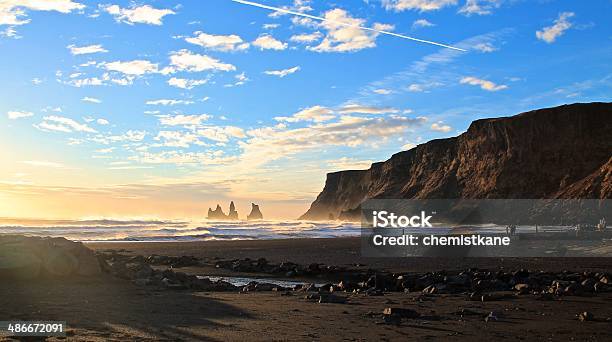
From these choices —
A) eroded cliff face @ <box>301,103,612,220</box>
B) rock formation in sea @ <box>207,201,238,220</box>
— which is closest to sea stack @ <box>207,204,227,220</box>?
rock formation in sea @ <box>207,201,238,220</box>

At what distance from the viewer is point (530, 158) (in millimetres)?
80188

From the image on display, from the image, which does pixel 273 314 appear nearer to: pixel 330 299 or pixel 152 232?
pixel 330 299

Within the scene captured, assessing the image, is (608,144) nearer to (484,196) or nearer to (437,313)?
(484,196)

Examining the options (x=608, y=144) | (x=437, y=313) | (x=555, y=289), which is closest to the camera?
(x=437, y=313)

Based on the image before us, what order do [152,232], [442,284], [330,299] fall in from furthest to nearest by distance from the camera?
[152,232], [442,284], [330,299]

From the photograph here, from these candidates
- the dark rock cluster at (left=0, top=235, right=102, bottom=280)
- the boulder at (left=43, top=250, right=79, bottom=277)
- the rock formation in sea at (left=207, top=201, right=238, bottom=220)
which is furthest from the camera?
the rock formation in sea at (left=207, top=201, right=238, bottom=220)

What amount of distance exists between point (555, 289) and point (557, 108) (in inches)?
2988

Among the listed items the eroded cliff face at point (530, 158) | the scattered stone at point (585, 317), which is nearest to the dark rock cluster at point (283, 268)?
the scattered stone at point (585, 317)

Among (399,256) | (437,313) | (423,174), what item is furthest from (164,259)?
(423,174)

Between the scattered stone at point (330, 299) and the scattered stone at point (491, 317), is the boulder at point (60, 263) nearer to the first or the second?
the scattered stone at point (330, 299)

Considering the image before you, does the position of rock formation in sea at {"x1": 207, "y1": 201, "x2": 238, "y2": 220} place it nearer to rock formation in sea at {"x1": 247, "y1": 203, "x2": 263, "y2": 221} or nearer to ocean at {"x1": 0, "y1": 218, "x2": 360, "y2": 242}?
rock formation in sea at {"x1": 247, "y1": 203, "x2": 263, "y2": 221}

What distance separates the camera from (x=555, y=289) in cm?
1290

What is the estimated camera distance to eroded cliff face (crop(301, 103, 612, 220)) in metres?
72.4

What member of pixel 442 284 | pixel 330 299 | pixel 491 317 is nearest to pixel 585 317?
pixel 491 317
